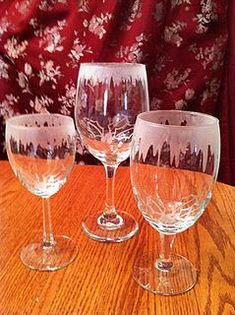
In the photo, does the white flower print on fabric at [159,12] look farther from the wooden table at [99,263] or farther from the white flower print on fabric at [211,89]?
the wooden table at [99,263]

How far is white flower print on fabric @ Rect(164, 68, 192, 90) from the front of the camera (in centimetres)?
120

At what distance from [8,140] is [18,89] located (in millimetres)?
868

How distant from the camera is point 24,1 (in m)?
1.23

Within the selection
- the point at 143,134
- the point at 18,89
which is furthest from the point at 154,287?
the point at 18,89

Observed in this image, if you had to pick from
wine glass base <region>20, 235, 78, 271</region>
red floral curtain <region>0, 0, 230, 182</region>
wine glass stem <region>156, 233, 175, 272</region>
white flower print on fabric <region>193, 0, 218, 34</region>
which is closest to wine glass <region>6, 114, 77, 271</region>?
wine glass base <region>20, 235, 78, 271</region>

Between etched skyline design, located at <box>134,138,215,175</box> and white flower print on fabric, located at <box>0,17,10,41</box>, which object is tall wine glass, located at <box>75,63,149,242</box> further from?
white flower print on fabric, located at <box>0,17,10,41</box>

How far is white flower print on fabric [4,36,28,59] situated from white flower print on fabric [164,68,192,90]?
1.39 ft

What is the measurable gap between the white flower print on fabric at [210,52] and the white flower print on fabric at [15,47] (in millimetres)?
480

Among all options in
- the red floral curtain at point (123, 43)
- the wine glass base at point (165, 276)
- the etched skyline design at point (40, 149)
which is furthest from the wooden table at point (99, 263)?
the red floral curtain at point (123, 43)

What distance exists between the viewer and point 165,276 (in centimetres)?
49

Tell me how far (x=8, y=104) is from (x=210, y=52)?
618 millimetres

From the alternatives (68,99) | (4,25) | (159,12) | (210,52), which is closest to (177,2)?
(159,12)

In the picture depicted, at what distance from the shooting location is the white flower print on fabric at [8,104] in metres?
1.32

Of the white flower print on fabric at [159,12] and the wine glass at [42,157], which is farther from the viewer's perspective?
the white flower print on fabric at [159,12]
